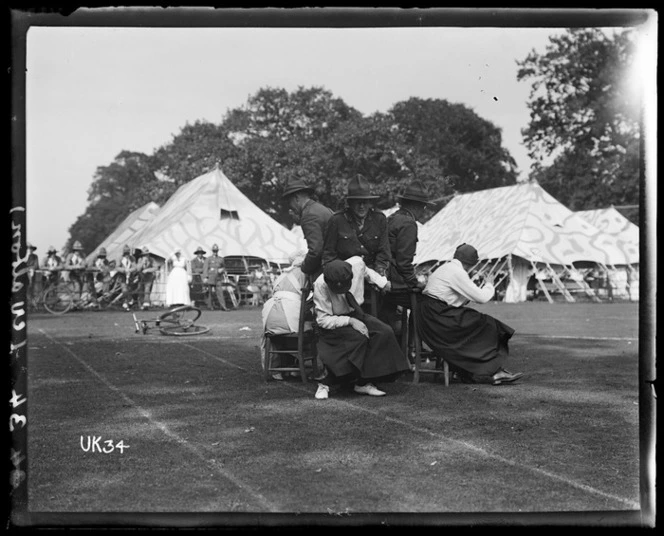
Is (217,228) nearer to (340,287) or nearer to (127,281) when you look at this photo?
(127,281)

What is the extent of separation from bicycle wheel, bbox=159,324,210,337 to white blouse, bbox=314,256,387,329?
719 centimetres

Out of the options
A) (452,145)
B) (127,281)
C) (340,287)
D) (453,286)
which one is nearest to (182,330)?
(453,286)

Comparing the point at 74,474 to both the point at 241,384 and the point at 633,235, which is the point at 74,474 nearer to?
the point at 241,384

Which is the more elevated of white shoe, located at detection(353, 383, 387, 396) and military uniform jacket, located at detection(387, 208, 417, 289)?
military uniform jacket, located at detection(387, 208, 417, 289)

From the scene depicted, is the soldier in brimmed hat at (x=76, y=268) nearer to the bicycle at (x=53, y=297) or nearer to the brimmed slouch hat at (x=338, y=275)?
the bicycle at (x=53, y=297)

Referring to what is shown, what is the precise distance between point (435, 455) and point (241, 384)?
3.62 m

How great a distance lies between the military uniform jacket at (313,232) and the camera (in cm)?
886

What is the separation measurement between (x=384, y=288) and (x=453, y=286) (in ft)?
2.57

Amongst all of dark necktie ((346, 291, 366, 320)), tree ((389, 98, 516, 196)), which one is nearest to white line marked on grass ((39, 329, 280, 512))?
dark necktie ((346, 291, 366, 320))

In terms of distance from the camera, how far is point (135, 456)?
564 cm

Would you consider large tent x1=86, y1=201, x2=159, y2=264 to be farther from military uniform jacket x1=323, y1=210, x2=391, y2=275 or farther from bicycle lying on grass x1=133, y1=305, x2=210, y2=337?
military uniform jacket x1=323, y1=210, x2=391, y2=275

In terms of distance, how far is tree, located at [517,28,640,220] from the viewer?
11.2 meters

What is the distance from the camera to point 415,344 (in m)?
8.92

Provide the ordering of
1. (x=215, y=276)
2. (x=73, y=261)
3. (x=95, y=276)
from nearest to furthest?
(x=73, y=261), (x=95, y=276), (x=215, y=276)
